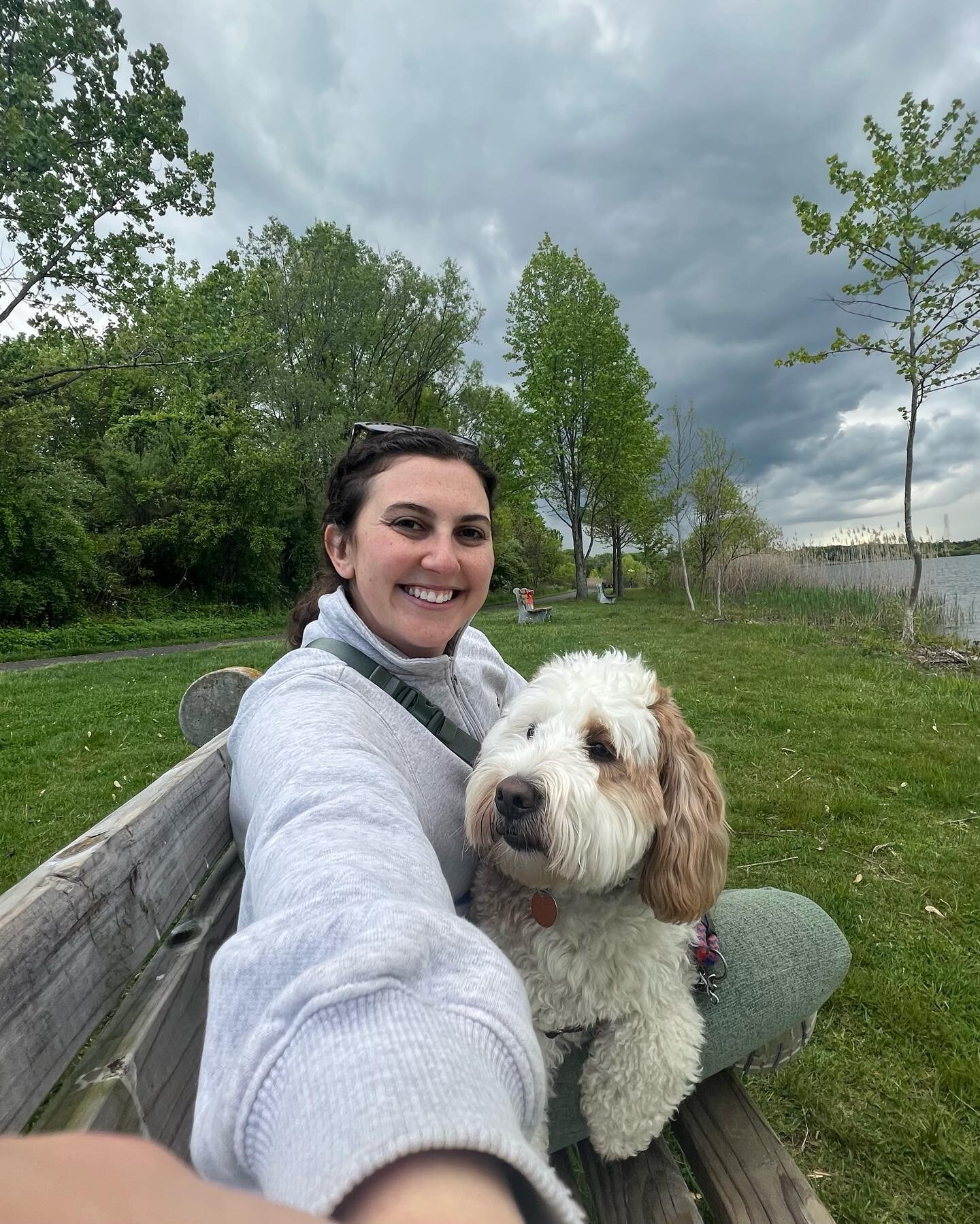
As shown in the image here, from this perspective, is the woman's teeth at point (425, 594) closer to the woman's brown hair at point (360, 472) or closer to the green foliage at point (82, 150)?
the woman's brown hair at point (360, 472)

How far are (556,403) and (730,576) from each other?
11.4 meters

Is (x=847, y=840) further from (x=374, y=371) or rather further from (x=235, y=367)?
(x=374, y=371)

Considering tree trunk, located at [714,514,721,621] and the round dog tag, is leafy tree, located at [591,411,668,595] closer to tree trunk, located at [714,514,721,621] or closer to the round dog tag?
tree trunk, located at [714,514,721,621]

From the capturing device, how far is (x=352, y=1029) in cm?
64

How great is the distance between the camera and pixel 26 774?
5.89 meters

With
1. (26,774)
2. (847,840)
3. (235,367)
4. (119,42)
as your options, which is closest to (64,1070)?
(847,840)

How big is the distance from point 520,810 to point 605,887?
327mm

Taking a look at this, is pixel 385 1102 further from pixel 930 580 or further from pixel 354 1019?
pixel 930 580

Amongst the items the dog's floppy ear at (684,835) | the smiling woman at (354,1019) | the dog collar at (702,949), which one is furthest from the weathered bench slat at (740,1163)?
the smiling woman at (354,1019)

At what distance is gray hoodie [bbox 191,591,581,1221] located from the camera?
1.82 ft

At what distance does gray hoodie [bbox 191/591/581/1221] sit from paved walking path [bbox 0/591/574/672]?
46.5ft

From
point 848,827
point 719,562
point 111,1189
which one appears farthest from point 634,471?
point 111,1189

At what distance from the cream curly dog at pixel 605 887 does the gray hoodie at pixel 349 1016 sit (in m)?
0.62

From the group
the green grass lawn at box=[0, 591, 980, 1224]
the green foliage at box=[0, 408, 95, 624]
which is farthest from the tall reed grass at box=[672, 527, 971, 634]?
the green foliage at box=[0, 408, 95, 624]
